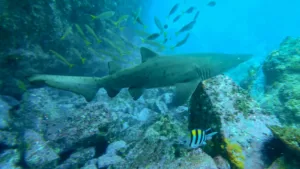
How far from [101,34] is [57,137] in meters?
10.1

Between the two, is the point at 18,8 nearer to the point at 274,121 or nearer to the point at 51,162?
the point at 51,162

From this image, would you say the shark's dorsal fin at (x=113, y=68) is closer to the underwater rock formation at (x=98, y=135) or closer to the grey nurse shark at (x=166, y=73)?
the grey nurse shark at (x=166, y=73)

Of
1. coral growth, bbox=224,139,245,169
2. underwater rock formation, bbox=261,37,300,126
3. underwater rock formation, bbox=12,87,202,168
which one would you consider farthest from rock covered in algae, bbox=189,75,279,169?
underwater rock formation, bbox=261,37,300,126

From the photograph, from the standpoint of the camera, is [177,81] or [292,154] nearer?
[292,154]

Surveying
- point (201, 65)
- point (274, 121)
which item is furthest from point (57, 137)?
point (274, 121)

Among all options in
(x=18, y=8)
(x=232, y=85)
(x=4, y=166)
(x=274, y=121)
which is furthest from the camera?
(x=18, y=8)

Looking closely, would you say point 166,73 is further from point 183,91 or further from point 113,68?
point 113,68

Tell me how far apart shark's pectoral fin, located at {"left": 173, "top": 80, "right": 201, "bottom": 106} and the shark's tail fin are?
2.04m

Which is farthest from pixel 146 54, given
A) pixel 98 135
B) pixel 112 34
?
pixel 112 34

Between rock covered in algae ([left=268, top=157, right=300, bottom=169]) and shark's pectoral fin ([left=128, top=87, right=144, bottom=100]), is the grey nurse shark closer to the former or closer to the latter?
shark's pectoral fin ([left=128, top=87, right=144, bottom=100])

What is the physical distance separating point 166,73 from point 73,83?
2357mm

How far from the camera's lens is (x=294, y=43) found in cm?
799

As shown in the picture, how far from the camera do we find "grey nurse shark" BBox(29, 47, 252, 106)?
13.3 feet

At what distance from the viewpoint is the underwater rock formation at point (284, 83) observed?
5473 mm
